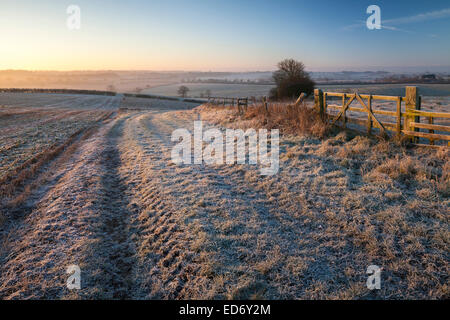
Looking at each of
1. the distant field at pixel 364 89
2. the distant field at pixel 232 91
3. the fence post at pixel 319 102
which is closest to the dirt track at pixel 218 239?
the fence post at pixel 319 102

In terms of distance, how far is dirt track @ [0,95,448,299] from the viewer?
4055mm

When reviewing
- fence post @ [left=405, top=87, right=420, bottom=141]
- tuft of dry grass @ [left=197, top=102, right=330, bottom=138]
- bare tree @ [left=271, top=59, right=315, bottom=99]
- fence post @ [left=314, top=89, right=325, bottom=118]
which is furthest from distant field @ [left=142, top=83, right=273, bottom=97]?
fence post @ [left=405, top=87, right=420, bottom=141]

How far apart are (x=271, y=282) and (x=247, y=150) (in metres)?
6.82

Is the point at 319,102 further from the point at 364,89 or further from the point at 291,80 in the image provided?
the point at 364,89

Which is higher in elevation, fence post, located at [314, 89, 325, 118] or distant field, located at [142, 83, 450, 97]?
distant field, located at [142, 83, 450, 97]

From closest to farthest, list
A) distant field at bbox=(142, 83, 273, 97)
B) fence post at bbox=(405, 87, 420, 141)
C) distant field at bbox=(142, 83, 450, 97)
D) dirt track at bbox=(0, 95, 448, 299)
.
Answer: dirt track at bbox=(0, 95, 448, 299) < fence post at bbox=(405, 87, 420, 141) < distant field at bbox=(142, 83, 450, 97) < distant field at bbox=(142, 83, 273, 97)

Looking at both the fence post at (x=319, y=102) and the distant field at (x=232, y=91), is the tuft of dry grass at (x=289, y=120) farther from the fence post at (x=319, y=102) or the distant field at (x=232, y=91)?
the distant field at (x=232, y=91)

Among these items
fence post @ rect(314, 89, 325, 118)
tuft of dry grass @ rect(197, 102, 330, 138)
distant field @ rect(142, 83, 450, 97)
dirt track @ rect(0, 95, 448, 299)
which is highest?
distant field @ rect(142, 83, 450, 97)

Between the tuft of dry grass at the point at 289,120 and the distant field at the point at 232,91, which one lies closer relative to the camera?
the tuft of dry grass at the point at 289,120

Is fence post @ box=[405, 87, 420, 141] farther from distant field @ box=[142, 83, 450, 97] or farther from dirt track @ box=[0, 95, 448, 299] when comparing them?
distant field @ box=[142, 83, 450, 97]

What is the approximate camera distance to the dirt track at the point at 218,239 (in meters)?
4.05

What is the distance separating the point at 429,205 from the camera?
17.6 feet

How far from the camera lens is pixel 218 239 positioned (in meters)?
5.11

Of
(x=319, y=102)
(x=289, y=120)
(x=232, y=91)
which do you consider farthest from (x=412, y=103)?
(x=232, y=91)
